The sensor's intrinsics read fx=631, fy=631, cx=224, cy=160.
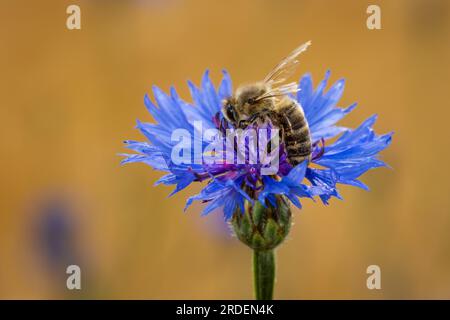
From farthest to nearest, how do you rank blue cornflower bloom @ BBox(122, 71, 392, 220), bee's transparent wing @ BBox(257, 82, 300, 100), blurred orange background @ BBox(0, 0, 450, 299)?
1. blurred orange background @ BBox(0, 0, 450, 299)
2. bee's transparent wing @ BBox(257, 82, 300, 100)
3. blue cornflower bloom @ BBox(122, 71, 392, 220)

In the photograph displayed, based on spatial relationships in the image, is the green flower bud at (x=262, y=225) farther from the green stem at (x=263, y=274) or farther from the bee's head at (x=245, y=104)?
the bee's head at (x=245, y=104)

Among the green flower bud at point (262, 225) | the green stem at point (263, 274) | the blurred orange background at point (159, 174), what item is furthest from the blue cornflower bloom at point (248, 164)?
the blurred orange background at point (159, 174)

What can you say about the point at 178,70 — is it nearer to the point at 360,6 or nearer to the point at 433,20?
the point at 360,6

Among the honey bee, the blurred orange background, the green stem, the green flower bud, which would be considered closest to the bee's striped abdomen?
the honey bee

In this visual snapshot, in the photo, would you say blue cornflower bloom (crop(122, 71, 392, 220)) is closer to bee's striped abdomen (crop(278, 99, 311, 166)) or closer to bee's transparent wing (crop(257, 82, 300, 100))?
bee's striped abdomen (crop(278, 99, 311, 166))

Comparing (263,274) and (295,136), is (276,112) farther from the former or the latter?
(263,274)
